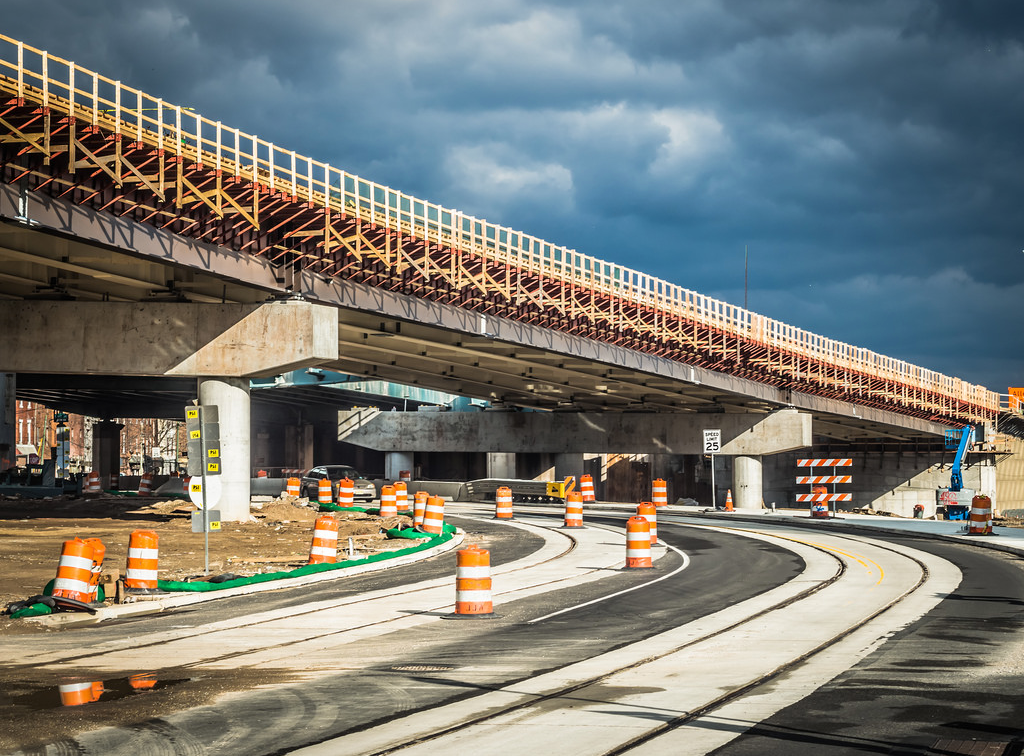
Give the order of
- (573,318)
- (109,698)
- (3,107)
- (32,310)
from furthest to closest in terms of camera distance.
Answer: (573,318) → (32,310) → (3,107) → (109,698)

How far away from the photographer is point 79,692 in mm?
9727

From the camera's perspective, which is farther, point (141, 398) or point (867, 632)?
point (141, 398)

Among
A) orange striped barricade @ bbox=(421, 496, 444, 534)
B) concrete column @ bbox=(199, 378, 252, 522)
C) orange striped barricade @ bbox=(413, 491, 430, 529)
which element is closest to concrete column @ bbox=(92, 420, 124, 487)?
concrete column @ bbox=(199, 378, 252, 522)

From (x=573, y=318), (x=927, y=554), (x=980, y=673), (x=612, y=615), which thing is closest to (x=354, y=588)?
(x=612, y=615)

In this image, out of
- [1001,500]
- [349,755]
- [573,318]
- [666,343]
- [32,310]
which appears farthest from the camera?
[1001,500]

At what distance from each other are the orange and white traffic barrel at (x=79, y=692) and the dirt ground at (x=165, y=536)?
461 cm

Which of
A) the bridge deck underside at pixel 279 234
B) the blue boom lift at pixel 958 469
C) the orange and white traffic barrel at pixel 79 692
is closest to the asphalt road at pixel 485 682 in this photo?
the orange and white traffic barrel at pixel 79 692

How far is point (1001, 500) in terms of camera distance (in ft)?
277

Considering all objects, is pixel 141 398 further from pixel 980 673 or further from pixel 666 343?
pixel 980 673

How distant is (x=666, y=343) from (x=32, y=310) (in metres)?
26.7

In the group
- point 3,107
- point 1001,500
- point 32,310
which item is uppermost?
point 3,107

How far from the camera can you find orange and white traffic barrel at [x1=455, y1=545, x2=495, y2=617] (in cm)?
1475

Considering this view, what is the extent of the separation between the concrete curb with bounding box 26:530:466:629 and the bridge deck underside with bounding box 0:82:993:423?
10.0 metres

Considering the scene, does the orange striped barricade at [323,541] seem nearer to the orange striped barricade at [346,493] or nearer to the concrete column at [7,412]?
the orange striped barricade at [346,493]
